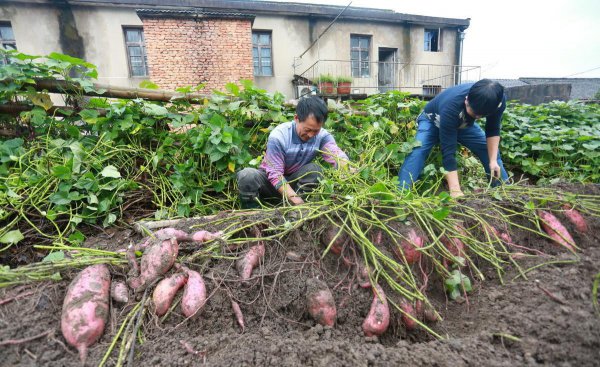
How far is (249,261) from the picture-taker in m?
1.15

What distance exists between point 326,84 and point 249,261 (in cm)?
759

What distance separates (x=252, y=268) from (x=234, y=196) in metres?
1.27

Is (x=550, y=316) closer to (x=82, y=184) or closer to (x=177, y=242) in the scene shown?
(x=177, y=242)

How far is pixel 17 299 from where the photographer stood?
97 cm

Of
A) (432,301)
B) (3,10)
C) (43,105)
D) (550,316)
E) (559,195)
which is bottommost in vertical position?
(432,301)

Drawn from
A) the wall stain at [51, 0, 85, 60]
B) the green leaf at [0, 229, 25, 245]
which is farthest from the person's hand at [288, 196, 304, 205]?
the wall stain at [51, 0, 85, 60]

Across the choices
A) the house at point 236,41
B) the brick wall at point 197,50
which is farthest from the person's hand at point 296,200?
the brick wall at point 197,50

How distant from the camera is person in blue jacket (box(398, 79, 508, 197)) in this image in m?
2.04

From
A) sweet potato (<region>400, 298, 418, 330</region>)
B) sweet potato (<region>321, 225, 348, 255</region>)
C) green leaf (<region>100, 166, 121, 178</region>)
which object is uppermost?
green leaf (<region>100, 166, 121, 178</region>)

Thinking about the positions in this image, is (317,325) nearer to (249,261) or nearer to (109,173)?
(249,261)

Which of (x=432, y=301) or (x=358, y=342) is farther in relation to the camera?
(x=432, y=301)

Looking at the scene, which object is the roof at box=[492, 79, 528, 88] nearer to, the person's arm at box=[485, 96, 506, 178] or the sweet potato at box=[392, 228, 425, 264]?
the person's arm at box=[485, 96, 506, 178]

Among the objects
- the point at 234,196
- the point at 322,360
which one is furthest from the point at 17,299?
the point at 234,196

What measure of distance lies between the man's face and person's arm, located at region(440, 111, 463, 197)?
1061 millimetres
